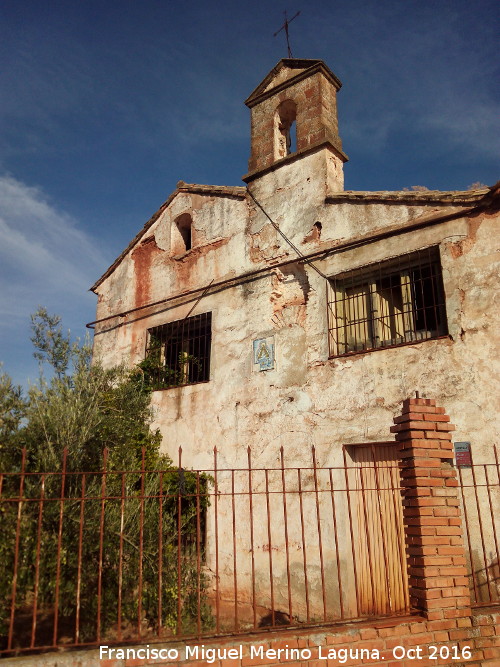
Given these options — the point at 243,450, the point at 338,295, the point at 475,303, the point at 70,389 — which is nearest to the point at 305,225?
the point at 338,295

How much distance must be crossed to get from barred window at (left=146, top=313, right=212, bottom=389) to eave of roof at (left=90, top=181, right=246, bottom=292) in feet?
7.92

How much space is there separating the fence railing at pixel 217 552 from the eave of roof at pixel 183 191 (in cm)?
542

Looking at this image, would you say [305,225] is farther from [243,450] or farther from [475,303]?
[243,450]

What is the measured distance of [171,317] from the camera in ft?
36.1

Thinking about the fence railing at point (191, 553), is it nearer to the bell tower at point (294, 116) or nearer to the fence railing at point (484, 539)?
the fence railing at point (484, 539)

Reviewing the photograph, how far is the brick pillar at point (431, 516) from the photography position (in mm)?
4508

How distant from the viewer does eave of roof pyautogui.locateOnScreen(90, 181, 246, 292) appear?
10.6 meters

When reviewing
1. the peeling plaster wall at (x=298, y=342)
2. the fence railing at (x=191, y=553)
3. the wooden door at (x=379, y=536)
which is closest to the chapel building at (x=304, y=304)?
the peeling plaster wall at (x=298, y=342)

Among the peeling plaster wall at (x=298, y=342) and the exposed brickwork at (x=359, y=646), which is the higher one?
the peeling plaster wall at (x=298, y=342)

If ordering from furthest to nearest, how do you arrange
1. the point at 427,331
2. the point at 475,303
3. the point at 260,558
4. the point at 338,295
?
the point at 338,295
the point at 260,558
the point at 427,331
the point at 475,303

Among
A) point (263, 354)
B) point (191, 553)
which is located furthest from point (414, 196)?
point (191, 553)

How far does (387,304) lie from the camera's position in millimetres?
8312

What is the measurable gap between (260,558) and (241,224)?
596 cm

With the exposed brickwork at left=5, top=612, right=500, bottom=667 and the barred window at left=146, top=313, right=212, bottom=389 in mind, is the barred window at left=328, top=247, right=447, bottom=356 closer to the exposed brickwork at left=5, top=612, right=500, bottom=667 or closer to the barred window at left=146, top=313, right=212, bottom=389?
the barred window at left=146, top=313, right=212, bottom=389
